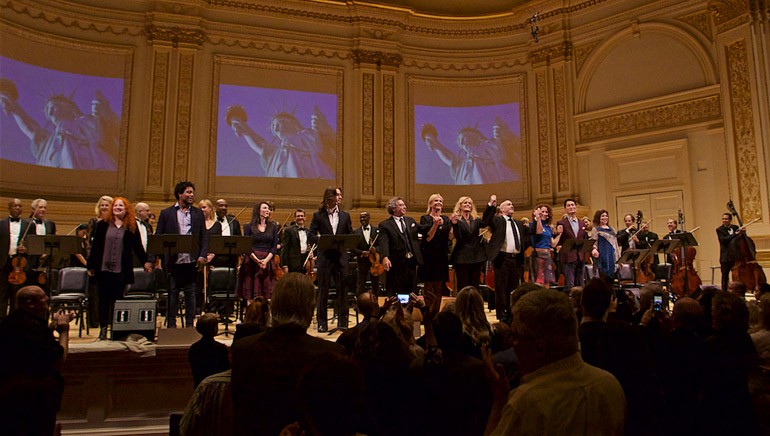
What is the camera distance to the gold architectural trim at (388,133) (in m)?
12.3

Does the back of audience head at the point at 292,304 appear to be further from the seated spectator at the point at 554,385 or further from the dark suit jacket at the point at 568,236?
the dark suit jacket at the point at 568,236

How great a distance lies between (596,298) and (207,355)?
204 cm

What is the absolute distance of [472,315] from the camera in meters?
2.80

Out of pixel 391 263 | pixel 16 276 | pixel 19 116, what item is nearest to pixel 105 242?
→ pixel 16 276

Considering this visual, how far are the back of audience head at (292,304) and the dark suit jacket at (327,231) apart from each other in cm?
382

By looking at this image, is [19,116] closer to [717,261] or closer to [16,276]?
[16,276]

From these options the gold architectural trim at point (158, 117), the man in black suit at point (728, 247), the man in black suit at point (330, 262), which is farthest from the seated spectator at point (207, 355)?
the gold architectural trim at point (158, 117)

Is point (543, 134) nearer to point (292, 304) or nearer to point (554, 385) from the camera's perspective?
point (292, 304)

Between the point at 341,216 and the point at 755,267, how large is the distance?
20.4ft

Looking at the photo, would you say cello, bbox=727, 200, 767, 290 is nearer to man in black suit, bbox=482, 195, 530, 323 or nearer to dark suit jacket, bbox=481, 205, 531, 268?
man in black suit, bbox=482, 195, 530, 323

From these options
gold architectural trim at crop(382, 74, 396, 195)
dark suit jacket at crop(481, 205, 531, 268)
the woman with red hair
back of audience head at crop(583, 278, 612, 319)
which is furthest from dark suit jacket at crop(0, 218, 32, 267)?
gold architectural trim at crop(382, 74, 396, 195)

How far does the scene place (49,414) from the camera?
7.34 ft

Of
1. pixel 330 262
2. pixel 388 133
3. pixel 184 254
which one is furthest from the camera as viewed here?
pixel 388 133

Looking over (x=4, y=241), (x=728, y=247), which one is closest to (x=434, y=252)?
(x=4, y=241)
